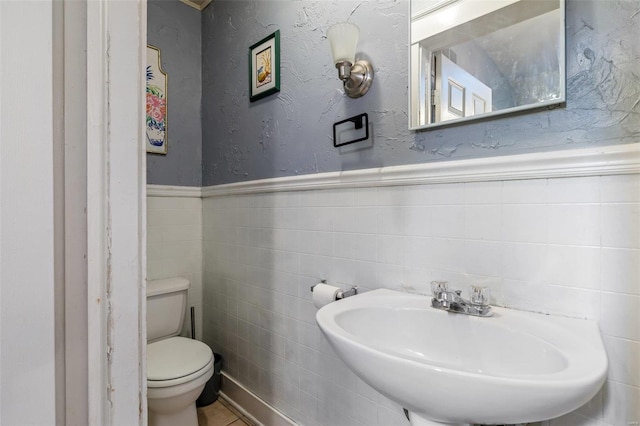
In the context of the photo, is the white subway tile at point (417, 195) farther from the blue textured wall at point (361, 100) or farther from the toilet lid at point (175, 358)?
the toilet lid at point (175, 358)

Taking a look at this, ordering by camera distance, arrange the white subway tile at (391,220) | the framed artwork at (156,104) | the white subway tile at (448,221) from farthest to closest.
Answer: the framed artwork at (156,104)
the white subway tile at (391,220)
the white subway tile at (448,221)

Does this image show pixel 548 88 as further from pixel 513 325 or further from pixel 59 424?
pixel 59 424

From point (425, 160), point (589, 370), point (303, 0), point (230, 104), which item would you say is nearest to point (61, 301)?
point (589, 370)

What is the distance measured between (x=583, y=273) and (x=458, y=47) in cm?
71

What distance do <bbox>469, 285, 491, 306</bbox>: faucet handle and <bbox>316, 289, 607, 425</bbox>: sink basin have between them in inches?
1.5

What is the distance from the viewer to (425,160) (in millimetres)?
1003

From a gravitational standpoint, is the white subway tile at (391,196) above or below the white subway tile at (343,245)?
above

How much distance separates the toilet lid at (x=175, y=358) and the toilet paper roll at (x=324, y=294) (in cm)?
64

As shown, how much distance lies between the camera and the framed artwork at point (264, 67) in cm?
148

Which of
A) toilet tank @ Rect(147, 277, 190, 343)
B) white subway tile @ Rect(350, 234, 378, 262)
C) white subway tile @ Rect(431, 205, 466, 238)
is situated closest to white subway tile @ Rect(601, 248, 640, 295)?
white subway tile @ Rect(431, 205, 466, 238)

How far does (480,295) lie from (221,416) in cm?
150

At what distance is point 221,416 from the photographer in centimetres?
164

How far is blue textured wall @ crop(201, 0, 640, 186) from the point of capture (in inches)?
28.6

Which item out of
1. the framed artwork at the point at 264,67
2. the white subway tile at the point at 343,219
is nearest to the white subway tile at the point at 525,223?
the white subway tile at the point at 343,219
